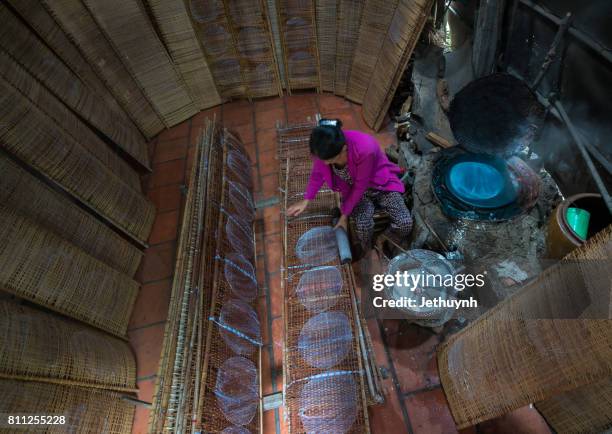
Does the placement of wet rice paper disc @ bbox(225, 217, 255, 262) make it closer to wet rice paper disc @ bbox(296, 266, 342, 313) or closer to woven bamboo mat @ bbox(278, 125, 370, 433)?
woven bamboo mat @ bbox(278, 125, 370, 433)

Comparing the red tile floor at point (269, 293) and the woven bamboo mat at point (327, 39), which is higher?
the woven bamboo mat at point (327, 39)

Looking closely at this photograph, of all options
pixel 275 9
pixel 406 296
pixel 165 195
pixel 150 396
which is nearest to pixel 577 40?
pixel 406 296

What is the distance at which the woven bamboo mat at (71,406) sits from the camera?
1928mm

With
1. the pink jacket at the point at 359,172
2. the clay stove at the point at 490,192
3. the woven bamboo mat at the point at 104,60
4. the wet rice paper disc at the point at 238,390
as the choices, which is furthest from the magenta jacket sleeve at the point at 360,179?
the woven bamboo mat at the point at 104,60

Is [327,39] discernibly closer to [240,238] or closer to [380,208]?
[380,208]

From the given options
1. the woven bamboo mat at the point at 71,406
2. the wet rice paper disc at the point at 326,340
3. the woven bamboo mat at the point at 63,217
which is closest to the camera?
the woven bamboo mat at the point at 71,406

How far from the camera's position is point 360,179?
251 centimetres

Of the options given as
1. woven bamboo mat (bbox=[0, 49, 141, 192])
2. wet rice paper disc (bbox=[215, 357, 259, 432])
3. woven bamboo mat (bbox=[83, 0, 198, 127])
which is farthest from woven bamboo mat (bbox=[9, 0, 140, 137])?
wet rice paper disc (bbox=[215, 357, 259, 432])

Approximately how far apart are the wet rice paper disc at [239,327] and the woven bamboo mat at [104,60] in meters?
2.88

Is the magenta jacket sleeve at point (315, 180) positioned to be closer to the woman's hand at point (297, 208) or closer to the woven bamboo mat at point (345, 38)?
the woman's hand at point (297, 208)

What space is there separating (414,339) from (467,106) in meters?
2.08

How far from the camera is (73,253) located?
2.68 meters

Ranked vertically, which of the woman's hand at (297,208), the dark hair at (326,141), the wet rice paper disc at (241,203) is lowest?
the dark hair at (326,141)

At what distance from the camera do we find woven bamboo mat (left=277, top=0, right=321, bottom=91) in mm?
3979
